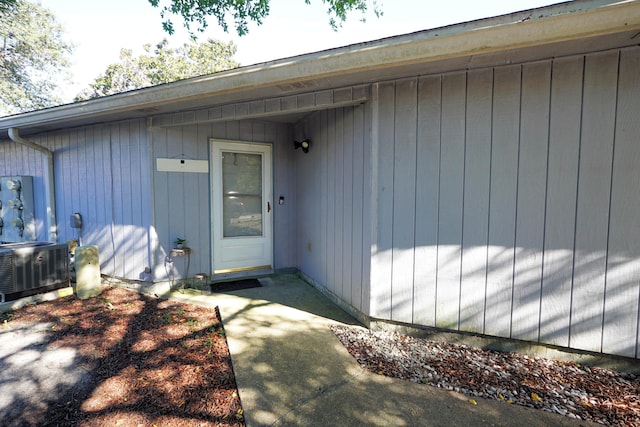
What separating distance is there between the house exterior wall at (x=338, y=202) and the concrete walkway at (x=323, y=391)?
0.56 meters

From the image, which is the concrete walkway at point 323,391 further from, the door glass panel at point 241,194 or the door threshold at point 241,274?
the door glass panel at point 241,194

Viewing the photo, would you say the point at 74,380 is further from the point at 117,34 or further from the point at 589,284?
the point at 117,34

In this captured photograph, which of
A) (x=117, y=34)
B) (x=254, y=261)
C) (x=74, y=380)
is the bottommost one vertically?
(x=74, y=380)

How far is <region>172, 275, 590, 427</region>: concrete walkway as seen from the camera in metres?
1.68

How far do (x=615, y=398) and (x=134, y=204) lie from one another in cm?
491

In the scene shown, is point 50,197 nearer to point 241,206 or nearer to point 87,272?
point 87,272

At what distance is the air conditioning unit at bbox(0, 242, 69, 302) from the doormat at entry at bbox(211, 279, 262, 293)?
1854mm

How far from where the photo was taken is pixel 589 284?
2154 millimetres

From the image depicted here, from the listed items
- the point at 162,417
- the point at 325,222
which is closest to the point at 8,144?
the point at 325,222

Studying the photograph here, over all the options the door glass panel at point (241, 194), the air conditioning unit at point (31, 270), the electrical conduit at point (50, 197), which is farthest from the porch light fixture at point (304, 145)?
the electrical conduit at point (50, 197)

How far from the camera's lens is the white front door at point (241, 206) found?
4.16 m

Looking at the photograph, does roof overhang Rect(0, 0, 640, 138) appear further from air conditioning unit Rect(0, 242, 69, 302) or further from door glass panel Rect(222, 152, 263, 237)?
air conditioning unit Rect(0, 242, 69, 302)

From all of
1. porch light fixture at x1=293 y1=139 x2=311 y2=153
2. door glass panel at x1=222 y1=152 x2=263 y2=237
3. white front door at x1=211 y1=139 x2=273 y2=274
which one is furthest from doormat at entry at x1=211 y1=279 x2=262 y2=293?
porch light fixture at x1=293 y1=139 x2=311 y2=153

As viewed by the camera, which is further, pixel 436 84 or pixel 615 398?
pixel 436 84
